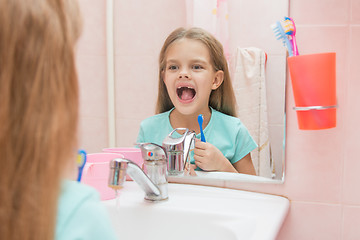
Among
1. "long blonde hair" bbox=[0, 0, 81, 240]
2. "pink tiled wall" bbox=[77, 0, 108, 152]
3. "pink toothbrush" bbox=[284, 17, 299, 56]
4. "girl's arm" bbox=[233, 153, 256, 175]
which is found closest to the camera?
"long blonde hair" bbox=[0, 0, 81, 240]

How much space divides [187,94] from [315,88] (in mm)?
334

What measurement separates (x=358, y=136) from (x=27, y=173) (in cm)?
77

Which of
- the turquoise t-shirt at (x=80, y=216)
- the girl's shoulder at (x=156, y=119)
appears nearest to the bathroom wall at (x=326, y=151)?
the girl's shoulder at (x=156, y=119)

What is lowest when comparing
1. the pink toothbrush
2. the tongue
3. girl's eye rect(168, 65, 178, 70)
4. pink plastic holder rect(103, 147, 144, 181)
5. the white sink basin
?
the white sink basin

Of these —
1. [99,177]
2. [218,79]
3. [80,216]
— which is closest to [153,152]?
[99,177]

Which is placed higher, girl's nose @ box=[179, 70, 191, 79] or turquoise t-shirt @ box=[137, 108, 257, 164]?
girl's nose @ box=[179, 70, 191, 79]

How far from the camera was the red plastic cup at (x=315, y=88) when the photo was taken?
2.64ft

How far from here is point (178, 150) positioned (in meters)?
0.97

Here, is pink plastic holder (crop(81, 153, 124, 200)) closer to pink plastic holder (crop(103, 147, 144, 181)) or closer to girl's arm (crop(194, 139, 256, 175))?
pink plastic holder (crop(103, 147, 144, 181))

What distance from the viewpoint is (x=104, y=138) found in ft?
3.64

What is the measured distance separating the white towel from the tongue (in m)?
0.12

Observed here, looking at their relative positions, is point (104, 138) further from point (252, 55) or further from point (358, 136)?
point (358, 136)

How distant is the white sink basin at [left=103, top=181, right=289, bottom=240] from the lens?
83 cm

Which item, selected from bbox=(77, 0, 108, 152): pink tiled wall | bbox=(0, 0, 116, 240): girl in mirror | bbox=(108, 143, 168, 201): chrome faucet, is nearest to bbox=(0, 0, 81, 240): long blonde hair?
bbox=(0, 0, 116, 240): girl in mirror
